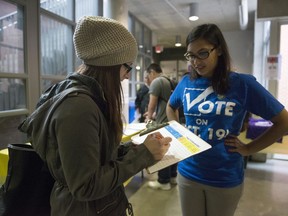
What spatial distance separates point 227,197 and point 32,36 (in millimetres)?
2521

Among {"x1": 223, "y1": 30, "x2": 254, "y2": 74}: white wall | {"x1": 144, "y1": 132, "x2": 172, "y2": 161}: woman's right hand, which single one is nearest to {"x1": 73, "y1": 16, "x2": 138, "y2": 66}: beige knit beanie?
{"x1": 144, "y1": 132, "x2": 172, "y2": 161}: woman's right hand

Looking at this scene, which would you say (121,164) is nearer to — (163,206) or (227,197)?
(227,197)

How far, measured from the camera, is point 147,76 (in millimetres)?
3508

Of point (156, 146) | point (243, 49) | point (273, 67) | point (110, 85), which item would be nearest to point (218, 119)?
point (156, 146)

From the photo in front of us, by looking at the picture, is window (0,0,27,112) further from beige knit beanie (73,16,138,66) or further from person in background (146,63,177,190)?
beige knit beanie (73,16,138,66)

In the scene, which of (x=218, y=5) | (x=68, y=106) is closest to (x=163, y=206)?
(x=68, y=106)

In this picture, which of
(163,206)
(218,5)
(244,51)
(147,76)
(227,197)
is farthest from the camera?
(244,51)

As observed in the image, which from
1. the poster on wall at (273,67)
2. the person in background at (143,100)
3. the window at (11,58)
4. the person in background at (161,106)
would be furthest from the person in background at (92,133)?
the poster on wall at (273,67)

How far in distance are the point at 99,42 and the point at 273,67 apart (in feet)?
13.2

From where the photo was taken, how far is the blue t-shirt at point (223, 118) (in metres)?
1.07

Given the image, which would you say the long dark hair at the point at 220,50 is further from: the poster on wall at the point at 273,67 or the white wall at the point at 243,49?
the white wall at the point at 243,49

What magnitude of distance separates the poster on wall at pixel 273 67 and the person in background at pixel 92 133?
3.86 m

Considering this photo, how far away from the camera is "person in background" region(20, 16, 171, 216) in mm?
583

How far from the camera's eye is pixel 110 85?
71 cm
